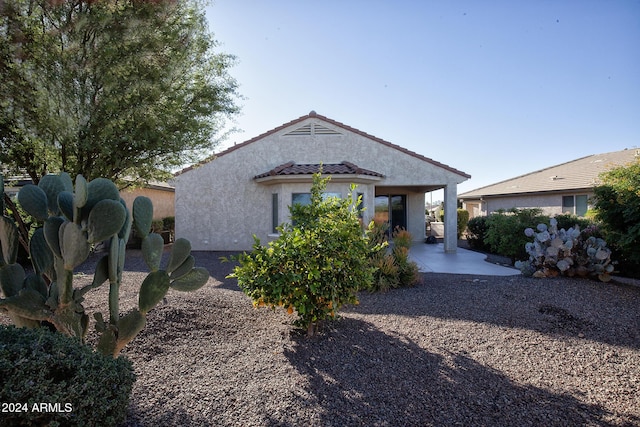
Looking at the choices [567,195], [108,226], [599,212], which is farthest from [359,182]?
[567,195]

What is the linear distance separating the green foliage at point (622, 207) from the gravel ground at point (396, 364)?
1594mm

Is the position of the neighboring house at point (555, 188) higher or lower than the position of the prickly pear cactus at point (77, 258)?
higher

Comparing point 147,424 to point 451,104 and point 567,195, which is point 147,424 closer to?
point 451,104

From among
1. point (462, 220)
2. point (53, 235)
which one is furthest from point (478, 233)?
point (53, 235)

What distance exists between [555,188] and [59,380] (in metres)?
22.3

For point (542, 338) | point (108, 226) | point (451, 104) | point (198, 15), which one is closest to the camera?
point (108, 226)

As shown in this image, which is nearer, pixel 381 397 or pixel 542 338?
pixel 381 397

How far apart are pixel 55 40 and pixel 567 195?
2228 cm

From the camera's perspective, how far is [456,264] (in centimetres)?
1129

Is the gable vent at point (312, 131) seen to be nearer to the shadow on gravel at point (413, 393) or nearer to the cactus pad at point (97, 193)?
the shadow on gravel at point (413, 393)

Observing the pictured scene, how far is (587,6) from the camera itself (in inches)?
286

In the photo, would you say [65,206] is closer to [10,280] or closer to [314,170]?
[10,280]

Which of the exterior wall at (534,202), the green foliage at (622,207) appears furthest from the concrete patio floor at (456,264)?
the exterior wall at (534,202)

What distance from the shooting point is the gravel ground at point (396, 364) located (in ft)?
9.30
